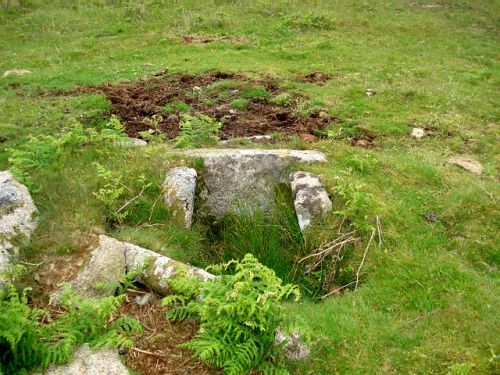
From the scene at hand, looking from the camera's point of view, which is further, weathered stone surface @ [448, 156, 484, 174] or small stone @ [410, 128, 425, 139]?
small stone @ [410, 128, 425, 139]

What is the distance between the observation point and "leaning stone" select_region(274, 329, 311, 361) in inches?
219

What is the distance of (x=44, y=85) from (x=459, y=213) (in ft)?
43.5

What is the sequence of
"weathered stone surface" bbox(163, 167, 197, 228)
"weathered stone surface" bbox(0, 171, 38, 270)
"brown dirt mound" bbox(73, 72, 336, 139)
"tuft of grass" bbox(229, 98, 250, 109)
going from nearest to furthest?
"weathered stone surface" bbox(0, 171, 38, 270) → "weathered stone surface" bbox(163, 167, 197, 228) → "brown dirt mound" bbox(73, 72, 336, 139) → "tuft of grass" bbox(229, 98, 250, 109)

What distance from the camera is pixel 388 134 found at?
12609mm

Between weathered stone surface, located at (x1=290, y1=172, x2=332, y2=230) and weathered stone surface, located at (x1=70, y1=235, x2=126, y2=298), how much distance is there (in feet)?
8.91

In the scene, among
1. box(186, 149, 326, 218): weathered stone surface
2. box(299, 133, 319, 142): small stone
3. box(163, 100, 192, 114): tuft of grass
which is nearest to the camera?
box(186, 149, 326, 218): weathered stone surface

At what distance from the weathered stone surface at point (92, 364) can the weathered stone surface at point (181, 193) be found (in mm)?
3254

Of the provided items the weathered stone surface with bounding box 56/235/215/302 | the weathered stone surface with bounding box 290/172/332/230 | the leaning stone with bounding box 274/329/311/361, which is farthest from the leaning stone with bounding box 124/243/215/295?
the weathered stone surface with bounding box 290/172/332/230

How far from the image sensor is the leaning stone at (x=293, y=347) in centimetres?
557

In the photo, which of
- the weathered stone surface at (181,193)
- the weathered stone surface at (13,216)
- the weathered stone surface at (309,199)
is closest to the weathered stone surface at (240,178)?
the weathered stone surface at (181,193)

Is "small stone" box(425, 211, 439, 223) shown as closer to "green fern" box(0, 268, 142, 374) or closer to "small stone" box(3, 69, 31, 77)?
"green fern" box(0, 268, 142, 374)

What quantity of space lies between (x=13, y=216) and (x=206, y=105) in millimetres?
7818

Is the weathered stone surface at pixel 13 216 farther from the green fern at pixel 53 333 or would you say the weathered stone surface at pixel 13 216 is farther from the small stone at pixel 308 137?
the small stone at pixel 308 137

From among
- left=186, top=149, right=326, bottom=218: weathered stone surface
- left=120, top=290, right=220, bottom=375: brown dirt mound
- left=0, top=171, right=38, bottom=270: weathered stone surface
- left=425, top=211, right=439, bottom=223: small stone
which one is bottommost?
left=425, top=211, right=439, bottom=223: small stone
